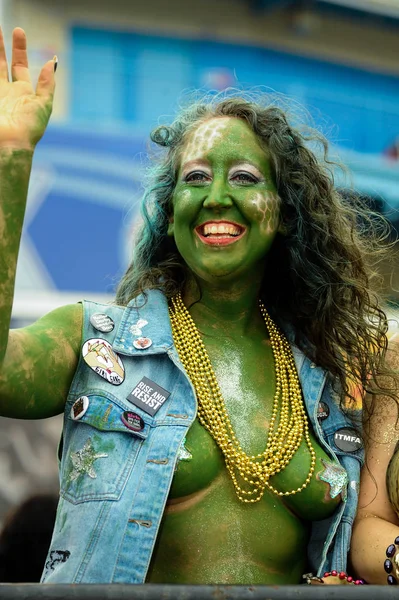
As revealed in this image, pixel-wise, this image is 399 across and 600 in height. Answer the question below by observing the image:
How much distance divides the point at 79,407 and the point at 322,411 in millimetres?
688

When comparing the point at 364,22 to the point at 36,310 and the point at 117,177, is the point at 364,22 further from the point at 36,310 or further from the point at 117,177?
the point at 36,310

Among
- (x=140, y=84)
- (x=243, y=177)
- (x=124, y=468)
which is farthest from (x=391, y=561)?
(x=140, y=84)

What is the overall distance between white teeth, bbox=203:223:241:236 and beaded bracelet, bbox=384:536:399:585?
911mm

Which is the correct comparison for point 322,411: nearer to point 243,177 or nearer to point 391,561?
point 391,561

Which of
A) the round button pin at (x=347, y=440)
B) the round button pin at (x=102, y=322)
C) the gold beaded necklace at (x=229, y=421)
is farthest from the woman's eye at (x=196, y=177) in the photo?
the round button pin at (x=347, y=440)

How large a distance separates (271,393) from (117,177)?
7.36m

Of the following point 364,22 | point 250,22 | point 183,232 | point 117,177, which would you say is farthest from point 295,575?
point 364,22

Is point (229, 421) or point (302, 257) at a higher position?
point (302, 257)

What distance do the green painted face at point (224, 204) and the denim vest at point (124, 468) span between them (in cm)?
24

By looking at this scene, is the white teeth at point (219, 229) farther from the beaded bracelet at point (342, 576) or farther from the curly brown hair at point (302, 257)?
the beaded bracelet at point (342, 576)

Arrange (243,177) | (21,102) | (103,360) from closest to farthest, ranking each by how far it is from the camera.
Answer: (21,102), (103,360), (243,177)

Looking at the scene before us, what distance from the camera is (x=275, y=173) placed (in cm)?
299

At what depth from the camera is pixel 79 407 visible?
8.63ft

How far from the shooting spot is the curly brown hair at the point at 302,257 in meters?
3.01
